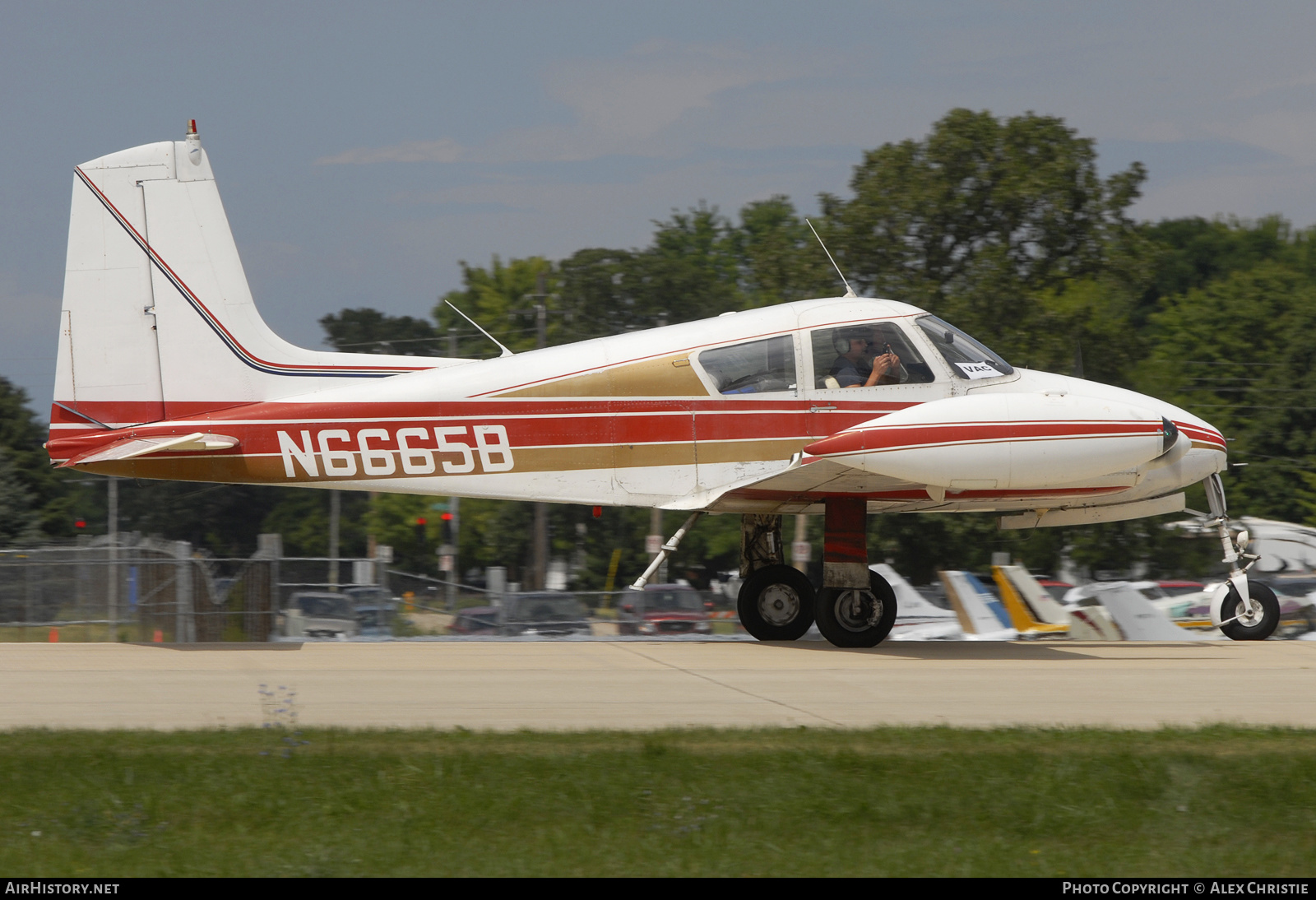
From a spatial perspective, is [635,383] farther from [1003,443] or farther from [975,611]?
[975,611]

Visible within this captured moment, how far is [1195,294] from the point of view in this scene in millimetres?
61188

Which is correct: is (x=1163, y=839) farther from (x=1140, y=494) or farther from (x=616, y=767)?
(x=1140, y=494)

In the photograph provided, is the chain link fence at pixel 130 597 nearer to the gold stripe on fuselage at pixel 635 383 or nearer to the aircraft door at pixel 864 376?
the gold stripe on fuselage at pixel 635 383

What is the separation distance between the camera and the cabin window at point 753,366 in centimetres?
1134

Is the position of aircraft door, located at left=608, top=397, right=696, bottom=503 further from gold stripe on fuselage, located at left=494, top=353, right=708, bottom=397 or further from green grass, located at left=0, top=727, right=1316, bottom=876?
green grass, located at left=0, top=727, right=1316, bottom=876

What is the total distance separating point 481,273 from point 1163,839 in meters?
63.5

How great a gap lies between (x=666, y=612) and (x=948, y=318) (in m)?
8.14

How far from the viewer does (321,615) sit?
65.3 feet

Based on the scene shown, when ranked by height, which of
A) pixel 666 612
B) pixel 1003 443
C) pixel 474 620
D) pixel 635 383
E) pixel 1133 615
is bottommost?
pixel 666 612

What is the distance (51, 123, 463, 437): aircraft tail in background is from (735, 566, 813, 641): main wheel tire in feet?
13.2

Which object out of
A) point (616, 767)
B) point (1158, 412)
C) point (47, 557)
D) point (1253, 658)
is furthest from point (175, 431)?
point (1253, 658)

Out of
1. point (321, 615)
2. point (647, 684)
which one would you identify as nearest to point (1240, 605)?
point (647, 684)

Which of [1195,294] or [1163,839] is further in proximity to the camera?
[1195,294]

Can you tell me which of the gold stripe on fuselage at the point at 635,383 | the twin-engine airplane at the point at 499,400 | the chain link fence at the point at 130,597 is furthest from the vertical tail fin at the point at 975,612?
the chain link fence at the point at 130,597
